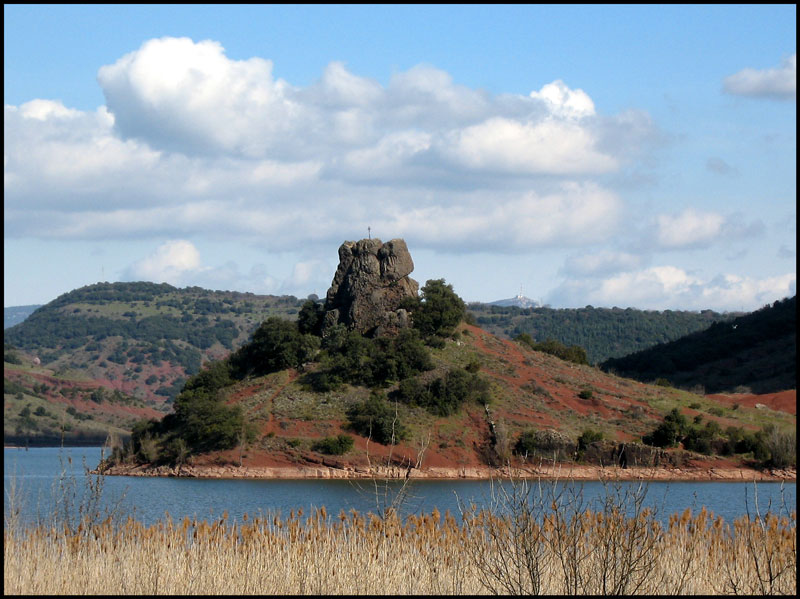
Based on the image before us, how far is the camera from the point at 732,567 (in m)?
18.3

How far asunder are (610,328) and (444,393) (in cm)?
11839

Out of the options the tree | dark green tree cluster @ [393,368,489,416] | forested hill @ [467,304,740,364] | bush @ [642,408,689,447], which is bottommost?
bush @ [642,408,689,447]

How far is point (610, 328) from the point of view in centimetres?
18062

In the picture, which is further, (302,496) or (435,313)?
(435,313)

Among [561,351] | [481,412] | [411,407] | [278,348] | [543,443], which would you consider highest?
[561,351]

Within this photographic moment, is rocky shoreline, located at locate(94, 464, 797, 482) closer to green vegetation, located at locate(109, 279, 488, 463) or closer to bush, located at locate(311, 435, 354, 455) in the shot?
bush, located at locate(311, 435, 354, 455)

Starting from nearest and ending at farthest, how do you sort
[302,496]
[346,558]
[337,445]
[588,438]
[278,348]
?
1. [346,558]
2. [302,496]
3. [337,445]
4. [588,438]
5. [278,348]

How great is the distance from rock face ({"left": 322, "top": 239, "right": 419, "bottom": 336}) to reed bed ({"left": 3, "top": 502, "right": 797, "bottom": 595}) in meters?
56.7

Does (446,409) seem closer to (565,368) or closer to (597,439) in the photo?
(597,439)

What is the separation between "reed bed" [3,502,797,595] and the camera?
16.5m

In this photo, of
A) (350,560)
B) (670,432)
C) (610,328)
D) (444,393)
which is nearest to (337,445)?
(444,393)

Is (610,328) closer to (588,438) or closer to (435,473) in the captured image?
(588,438)

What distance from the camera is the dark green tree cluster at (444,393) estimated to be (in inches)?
2630

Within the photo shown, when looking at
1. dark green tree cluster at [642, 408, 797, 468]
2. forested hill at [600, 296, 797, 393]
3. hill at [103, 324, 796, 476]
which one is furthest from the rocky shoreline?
forested hill at [600, 296, 797, 393]
